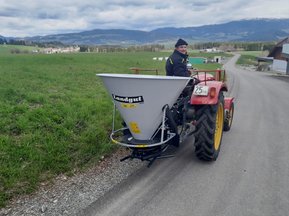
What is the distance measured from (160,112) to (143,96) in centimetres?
39

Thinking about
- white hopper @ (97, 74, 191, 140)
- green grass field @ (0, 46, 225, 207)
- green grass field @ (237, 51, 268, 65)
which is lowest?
green grass field @ (237, 51, 268, 65)

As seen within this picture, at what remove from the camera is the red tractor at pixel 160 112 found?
395 cm

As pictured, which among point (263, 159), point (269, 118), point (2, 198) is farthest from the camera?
point (269, 118)

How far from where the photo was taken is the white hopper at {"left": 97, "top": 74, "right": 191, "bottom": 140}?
12.7ft

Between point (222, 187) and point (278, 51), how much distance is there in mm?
44307

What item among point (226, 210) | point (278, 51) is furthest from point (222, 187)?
point (278, 51)

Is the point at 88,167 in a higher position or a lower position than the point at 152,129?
lower

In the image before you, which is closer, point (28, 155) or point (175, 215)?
point (175, 215)

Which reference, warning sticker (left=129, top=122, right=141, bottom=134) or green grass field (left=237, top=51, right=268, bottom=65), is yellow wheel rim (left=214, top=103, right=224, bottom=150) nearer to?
warning sticker (left=129, top=122, right=141, bottom=134)

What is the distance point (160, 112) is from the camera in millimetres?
4191

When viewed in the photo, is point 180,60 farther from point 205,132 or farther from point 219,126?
point 219,126

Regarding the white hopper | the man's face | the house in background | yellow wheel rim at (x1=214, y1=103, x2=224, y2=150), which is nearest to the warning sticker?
the white hopper

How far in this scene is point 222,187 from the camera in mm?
4129

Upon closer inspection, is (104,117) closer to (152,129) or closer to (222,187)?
(152,129)
